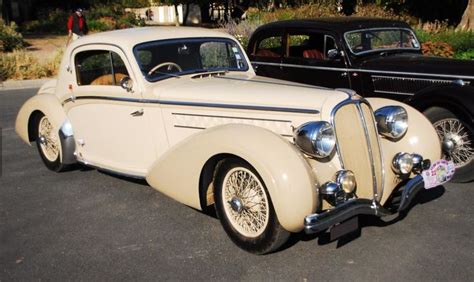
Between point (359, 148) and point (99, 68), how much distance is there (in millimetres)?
2843


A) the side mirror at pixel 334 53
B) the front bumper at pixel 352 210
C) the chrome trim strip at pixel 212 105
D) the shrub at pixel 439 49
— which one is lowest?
the front bumper at pixel 352 210

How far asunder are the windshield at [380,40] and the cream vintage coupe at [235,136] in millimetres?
1980

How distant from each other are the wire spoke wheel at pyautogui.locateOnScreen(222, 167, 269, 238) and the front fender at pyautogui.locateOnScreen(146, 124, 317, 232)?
188mm

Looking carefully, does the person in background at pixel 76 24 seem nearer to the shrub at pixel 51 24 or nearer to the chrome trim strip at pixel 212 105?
the chrome trim strip at pixel 212 105

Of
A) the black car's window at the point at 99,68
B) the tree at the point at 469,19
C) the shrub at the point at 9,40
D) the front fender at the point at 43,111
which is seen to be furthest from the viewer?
the shrub at the point at 9,40

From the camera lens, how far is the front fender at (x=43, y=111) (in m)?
5.41

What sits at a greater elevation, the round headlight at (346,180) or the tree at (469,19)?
the tree at (469,19)

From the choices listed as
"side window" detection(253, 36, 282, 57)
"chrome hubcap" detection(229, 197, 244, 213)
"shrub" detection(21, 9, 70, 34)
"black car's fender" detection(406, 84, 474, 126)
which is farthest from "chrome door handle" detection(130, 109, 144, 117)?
"shrub" detection(21, 9, 70, 34)

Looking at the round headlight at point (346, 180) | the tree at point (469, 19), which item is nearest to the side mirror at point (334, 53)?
the round headlight at point (346, 180)

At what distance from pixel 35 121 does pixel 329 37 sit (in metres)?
3.87

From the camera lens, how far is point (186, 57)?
488cm

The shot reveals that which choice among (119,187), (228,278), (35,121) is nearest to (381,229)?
(228,278)

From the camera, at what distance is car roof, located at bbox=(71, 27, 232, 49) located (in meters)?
4.72

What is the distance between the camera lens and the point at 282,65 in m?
7.19
